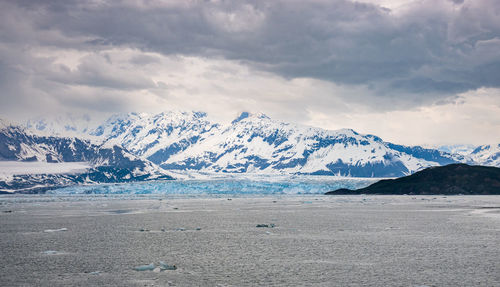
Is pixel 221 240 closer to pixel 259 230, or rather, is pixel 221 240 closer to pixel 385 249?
pixel 259 230

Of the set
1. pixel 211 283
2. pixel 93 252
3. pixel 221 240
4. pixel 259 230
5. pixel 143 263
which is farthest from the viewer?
pixel 259 230

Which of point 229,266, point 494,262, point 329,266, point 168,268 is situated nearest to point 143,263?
point 168,268

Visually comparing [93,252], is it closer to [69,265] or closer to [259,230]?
[69,265]

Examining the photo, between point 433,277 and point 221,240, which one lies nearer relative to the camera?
point 433,277

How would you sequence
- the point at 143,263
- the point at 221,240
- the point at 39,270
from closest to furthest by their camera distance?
the point at 39,270 → the point at 143,263 → the point at 221,240

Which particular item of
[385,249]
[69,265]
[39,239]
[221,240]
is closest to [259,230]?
[221,240]

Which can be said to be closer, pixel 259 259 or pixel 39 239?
pixel 259 259

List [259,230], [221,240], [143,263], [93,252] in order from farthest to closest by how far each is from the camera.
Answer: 1. [259,230]
2. [221,240]
3. [93,252]
4. [143,263]

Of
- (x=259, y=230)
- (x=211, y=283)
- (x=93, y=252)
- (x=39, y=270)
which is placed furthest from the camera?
(x=259, y=230)

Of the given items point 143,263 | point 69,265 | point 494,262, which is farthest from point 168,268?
point 494,262
